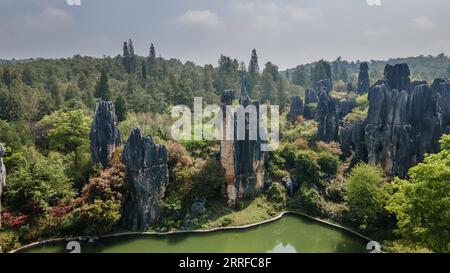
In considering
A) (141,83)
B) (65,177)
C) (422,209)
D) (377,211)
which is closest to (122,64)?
(141,83)

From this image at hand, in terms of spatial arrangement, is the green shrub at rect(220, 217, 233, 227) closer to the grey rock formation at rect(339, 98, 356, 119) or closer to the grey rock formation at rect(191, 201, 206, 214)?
the grey rock formation at rect(191, 201, 206, 214)

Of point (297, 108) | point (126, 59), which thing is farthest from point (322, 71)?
point (126, 59)

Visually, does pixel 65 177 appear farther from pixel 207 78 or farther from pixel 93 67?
pixel 93 67

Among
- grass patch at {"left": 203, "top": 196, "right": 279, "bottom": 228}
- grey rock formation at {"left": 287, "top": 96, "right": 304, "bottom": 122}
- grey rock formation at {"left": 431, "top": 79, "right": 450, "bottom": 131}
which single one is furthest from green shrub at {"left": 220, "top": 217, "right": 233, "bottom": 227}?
grey rock formation at {"left": 287, "top": 96, "right": 304, "bottom": 122}

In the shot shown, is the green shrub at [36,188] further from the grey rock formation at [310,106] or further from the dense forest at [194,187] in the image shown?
the grey rock formation at [310,106]

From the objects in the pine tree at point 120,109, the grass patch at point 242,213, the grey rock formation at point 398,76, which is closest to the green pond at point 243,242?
the grass patch at point 242,213
